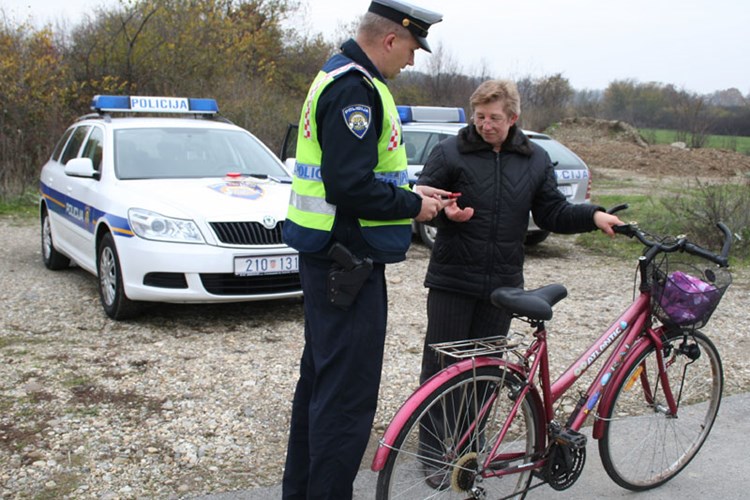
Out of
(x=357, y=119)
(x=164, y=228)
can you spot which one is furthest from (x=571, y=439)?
(x=164, y=228)

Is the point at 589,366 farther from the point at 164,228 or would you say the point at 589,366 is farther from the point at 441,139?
the point at 441,139

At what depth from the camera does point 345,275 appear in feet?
8.11

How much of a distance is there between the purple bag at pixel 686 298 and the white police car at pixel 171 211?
324 cm

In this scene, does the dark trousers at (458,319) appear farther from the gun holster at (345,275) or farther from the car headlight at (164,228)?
the car headlight at (164,228)

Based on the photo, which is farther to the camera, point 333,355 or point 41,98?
point 41,98

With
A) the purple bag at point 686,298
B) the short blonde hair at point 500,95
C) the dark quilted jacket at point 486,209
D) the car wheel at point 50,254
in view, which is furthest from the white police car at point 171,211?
the purple bag at point 686,298

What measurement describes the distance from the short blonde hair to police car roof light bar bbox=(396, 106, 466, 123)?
6.53m

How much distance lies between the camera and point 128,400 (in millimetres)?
4191

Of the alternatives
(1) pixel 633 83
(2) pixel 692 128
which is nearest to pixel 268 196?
(2) pixel 692 128

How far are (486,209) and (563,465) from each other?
1.12m

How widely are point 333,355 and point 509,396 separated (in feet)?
2.50

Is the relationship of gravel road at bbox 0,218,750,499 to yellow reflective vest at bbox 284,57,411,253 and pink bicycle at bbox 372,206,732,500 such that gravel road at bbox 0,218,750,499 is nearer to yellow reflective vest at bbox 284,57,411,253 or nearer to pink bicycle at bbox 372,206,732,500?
pink bicycle at bbox 372,206,732,500

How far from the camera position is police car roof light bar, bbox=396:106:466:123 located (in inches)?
381

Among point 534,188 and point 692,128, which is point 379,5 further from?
point 692,128
